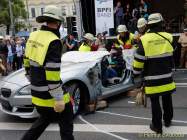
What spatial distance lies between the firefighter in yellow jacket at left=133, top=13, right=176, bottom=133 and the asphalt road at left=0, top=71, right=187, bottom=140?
0.35 m

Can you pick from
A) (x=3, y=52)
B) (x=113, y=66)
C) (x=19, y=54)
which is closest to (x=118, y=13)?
(x=19, y=54)

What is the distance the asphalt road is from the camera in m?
6.36

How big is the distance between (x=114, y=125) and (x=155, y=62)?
4.70ft

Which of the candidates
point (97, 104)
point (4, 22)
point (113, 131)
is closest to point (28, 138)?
point (113, 131)

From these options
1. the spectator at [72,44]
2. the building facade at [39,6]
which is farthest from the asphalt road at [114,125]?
the building facade at [39,6]

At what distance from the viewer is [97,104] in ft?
27.0

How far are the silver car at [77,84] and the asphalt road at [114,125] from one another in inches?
10.1

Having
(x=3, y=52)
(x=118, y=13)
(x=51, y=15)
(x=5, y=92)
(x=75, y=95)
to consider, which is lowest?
(x=3, y=52)

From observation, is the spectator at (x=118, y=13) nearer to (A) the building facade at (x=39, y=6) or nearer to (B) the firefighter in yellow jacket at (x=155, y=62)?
(B) the firefighter in yellow jacket at (x=155, y=62)

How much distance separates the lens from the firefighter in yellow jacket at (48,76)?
466 centimetres

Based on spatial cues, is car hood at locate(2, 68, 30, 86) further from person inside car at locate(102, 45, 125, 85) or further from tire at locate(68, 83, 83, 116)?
person inside car at locate(102, 45, 125, 85)

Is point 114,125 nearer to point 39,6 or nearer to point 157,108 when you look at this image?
point 157,108

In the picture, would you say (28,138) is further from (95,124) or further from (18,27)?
(18,27)

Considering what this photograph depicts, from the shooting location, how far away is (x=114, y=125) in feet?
23.0
